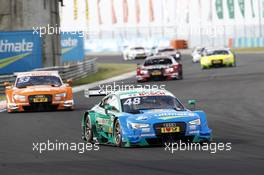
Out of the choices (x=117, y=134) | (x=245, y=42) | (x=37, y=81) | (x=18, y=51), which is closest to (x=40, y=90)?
(x=37, y=81)

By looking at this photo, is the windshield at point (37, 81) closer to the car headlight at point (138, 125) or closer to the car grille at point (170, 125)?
the car headlight at point (138, 125)

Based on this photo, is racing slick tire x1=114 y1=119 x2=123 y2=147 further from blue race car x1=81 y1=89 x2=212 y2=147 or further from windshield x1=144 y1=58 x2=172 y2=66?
windshield x1=144 y1=58 x2=172 y2=66

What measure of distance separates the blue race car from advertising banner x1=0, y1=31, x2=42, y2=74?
25764mm

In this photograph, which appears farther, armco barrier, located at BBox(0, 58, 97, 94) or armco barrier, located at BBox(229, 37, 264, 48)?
armco barrier, located at BBox(229, 37, 264, 48)

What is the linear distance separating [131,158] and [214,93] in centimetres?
1878

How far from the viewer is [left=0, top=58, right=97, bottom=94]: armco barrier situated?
38375 mm

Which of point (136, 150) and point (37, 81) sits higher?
point (37, 81)

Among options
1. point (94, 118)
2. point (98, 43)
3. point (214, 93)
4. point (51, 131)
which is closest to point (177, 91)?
point (214, 93)

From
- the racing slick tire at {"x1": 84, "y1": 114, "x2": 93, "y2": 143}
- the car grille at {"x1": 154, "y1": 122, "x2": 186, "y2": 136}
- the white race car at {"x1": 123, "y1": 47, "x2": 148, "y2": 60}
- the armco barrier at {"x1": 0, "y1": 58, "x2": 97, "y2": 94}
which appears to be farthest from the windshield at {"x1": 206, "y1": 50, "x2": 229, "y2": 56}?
the car grille at {"x1": 154, "y1": 122, "x2": 186, "y2": 136}

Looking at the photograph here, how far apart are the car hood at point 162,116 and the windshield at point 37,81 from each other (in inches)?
434

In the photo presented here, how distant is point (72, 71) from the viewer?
152 ft

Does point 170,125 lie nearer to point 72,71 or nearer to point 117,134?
point 117,134

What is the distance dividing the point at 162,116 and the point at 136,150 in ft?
2.54

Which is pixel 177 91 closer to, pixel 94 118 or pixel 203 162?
pixel 94 118
